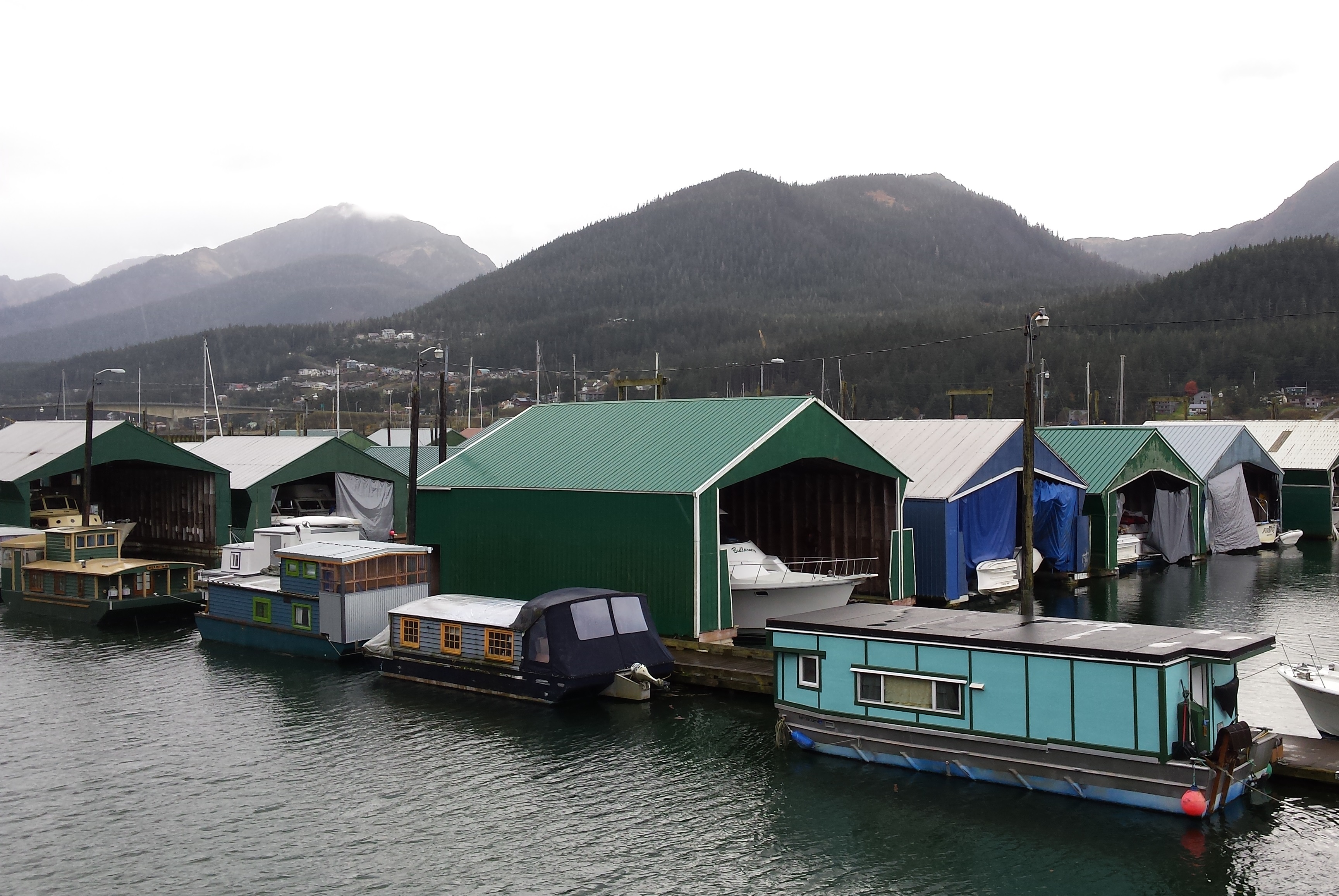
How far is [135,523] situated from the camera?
54.7 meters

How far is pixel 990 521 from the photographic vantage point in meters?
42.3

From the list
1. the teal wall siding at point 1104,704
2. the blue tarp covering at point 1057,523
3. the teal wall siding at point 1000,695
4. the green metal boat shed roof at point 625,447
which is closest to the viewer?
the teal wall siding at point 1104,704

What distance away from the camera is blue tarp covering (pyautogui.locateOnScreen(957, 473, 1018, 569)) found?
4106 cm

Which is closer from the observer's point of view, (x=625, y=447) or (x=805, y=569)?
(x=625, y=447)

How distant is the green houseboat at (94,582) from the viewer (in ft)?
133

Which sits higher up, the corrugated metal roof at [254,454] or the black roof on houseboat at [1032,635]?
the corrugated metal roof at [254,454]

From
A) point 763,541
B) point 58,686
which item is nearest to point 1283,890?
point 763,541

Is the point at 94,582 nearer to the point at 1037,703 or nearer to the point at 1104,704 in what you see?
the point at 1037,703

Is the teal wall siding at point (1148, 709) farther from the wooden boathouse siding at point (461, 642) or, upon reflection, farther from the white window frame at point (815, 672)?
the wooden boathouse siding at point (461, 642)

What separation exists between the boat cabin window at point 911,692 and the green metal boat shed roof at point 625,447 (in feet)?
29.3

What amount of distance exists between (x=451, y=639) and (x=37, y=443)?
35094 mm

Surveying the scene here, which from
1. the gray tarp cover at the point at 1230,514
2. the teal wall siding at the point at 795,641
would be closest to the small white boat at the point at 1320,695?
the teal wall siding at the point at 795,641

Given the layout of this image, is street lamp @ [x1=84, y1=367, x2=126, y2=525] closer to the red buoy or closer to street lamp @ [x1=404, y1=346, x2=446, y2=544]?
street lamp @ [x1=404, y1=346, x2=446, y2=544]

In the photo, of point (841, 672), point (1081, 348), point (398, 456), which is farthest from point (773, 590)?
point (1081, 348)
